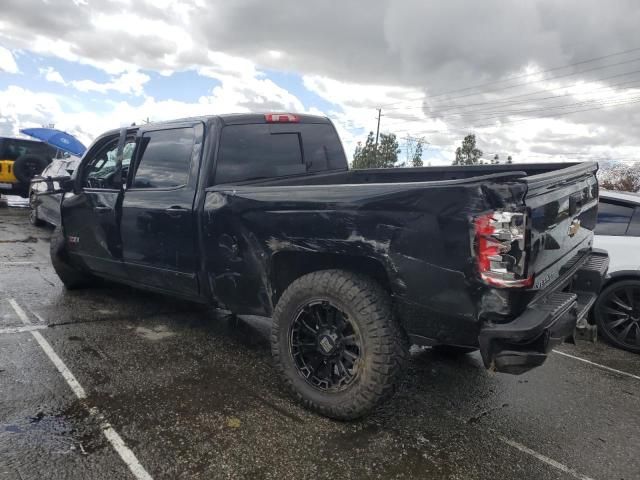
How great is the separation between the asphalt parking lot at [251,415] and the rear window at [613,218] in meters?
1.21

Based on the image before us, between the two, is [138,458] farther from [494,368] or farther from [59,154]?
[59,154]

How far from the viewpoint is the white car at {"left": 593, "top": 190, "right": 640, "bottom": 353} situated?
181 inches

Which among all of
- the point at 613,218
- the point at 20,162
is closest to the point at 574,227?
the point at 613,218

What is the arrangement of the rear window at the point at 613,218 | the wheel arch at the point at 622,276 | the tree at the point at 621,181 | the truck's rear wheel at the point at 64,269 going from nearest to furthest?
the wheel arch at the point at 622,276
the rear window at the point at 613,218
the truck's rear wheel at the point at 64,269
the tree at the point at 621,181

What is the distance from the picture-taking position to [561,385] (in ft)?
12.2

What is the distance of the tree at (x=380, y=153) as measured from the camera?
52.1 m

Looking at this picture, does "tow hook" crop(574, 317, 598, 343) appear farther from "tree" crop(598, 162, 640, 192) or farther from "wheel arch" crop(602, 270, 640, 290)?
"tree" crop(598, 162, 640, 192)

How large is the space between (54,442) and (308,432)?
4.45 ft

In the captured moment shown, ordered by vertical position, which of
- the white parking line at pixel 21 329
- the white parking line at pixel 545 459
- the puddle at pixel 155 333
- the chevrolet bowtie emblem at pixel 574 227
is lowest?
the white parking line at pixel 545 459

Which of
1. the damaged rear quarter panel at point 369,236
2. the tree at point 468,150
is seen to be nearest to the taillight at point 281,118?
the damaged rear quarter panel at point 369,236

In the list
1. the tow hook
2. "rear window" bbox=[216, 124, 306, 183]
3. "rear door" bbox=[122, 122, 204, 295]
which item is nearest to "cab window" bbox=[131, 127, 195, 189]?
"rear door" bbox=[122, 122, 204, 295]

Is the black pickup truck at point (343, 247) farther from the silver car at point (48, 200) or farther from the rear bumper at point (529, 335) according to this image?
the silver car at point (48, 200)

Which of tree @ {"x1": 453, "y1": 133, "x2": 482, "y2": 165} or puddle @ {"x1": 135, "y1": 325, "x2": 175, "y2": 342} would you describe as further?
tree @ {"x1": 453, "y1": 133, "x2": 482, "y2": 165}

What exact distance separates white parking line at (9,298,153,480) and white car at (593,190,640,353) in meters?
4.34
